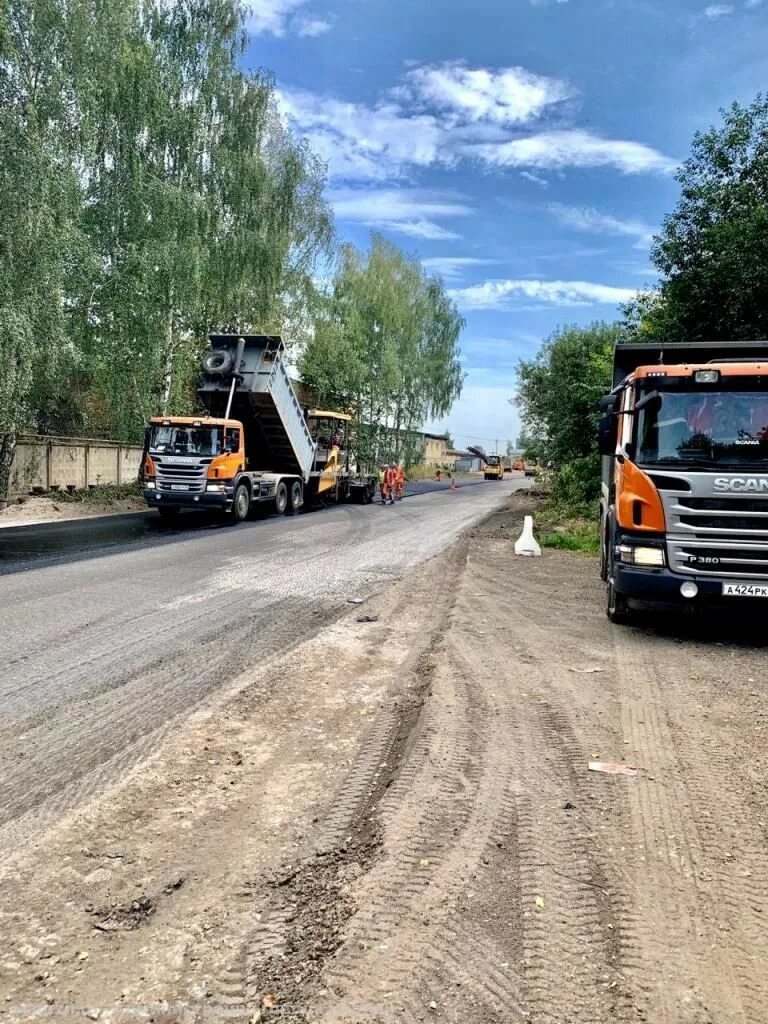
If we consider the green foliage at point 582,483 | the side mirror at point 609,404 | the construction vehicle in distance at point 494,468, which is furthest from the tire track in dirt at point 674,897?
the construction vehicle in distance at point 494,468

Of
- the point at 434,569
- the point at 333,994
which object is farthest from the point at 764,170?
the point at 333,994

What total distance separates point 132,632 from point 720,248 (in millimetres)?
12060

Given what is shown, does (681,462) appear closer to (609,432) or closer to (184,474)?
(609,432)

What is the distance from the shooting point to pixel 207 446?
17219 mm

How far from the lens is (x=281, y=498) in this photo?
20578 mm

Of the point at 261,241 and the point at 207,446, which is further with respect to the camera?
the point at 261,241

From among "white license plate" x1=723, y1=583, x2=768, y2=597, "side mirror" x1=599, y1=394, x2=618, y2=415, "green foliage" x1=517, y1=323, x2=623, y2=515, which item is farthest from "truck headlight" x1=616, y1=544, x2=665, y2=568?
"green foliage" x1=517, y1=323, x2=623, y2=515

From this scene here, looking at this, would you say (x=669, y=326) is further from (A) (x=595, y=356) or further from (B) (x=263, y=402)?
(B) (x=263, y=402)

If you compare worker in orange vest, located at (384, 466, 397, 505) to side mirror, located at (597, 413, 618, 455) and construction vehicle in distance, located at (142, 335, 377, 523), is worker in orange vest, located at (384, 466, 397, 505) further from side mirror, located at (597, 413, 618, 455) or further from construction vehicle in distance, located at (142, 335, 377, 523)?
side mirror, located at (597, 413, 618, 455)

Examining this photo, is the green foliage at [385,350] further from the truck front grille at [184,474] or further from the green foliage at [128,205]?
the truck front grille at [184,474]

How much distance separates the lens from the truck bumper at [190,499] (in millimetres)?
16844

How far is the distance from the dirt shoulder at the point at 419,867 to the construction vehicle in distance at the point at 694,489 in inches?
52.9

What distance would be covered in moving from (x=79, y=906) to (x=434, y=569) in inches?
341

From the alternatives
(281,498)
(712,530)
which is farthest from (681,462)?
(281,498)
